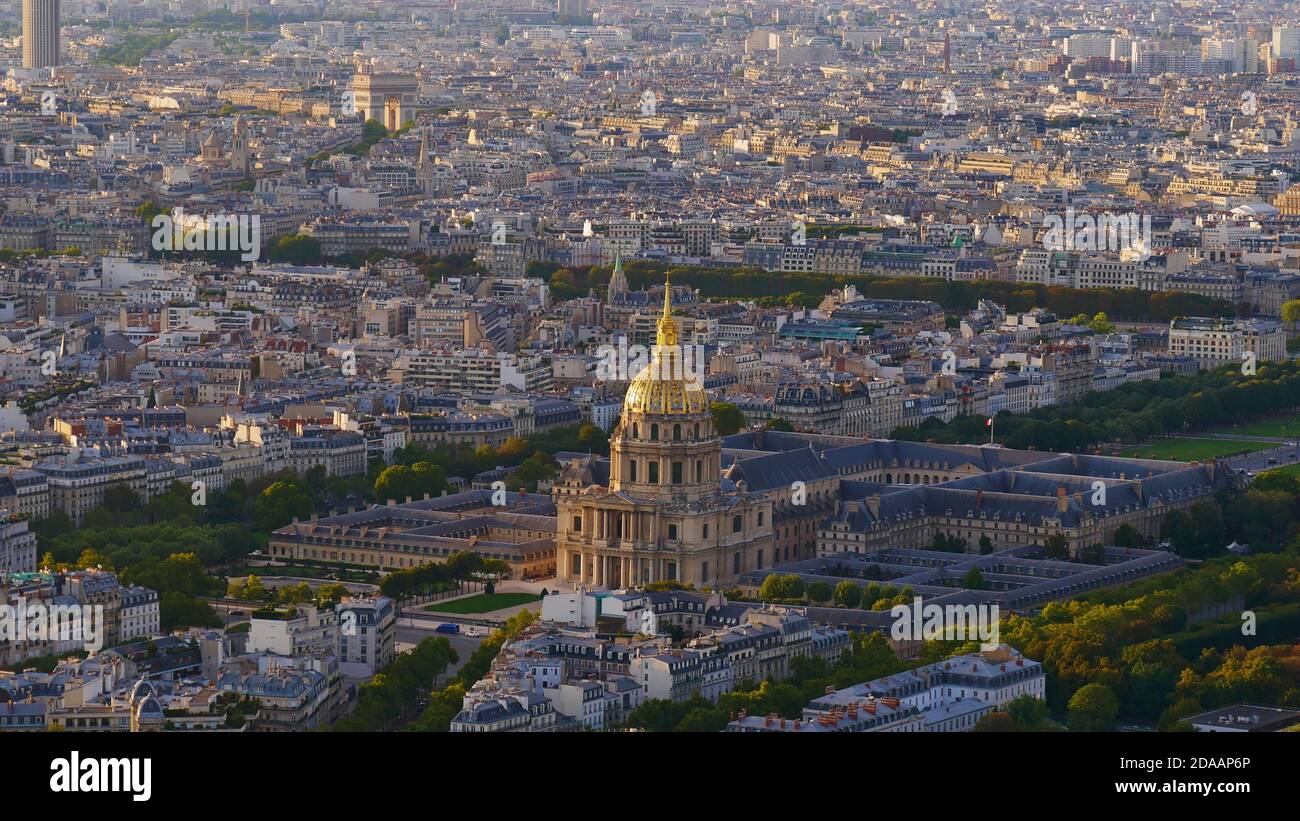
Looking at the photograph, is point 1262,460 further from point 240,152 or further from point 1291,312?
point 240,152

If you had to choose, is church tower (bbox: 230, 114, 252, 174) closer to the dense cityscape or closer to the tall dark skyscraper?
the dense cityscape

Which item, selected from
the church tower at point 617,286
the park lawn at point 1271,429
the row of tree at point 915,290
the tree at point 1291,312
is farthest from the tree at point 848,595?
the row of tree at point 915,290

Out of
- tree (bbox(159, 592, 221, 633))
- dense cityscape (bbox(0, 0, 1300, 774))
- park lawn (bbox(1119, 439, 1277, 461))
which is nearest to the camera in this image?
dense cityscape (bbox(0, 0, 1300, 774))

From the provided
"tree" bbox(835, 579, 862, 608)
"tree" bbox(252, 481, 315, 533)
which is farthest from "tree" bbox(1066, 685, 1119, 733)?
"tree" bbox(252, 481, 315, 533)

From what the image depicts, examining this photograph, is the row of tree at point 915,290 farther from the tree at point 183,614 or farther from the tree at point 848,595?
the tree at point 183,614

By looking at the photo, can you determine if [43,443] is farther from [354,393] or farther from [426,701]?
[426,701]
